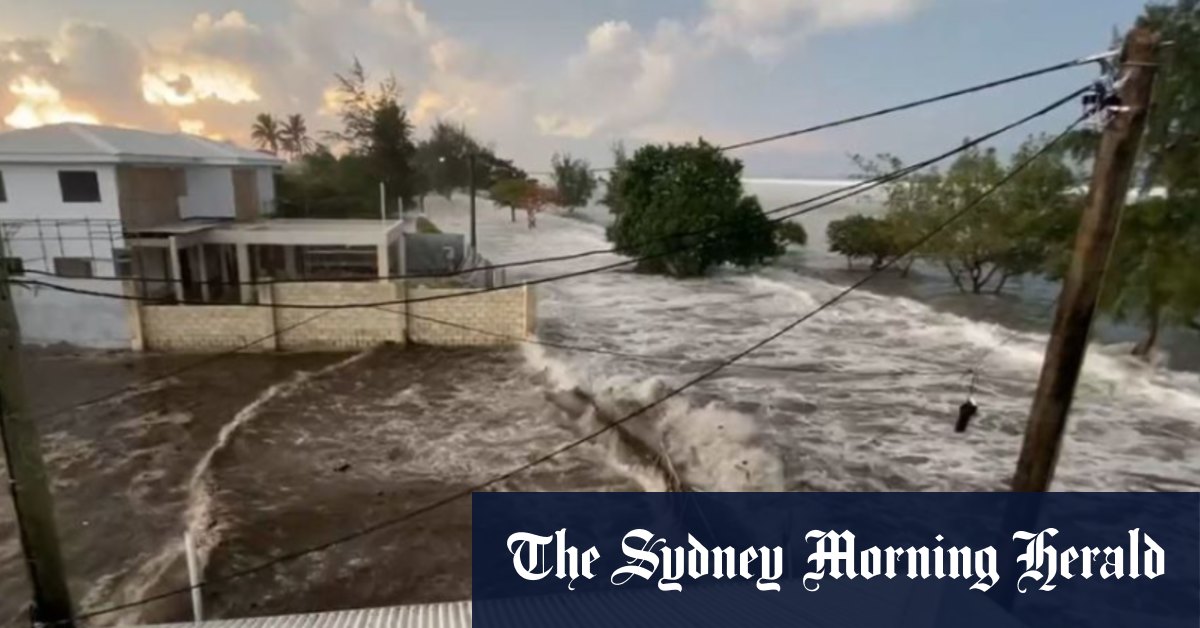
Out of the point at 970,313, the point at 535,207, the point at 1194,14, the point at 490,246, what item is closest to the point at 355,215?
the point at 490,246

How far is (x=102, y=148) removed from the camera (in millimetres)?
14406

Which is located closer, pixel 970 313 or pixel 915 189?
pixel 970 313

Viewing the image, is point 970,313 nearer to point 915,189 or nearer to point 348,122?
point 915,189

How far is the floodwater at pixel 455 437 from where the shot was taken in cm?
732

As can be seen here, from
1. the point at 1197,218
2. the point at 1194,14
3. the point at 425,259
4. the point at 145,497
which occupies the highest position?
the point at 1194,14

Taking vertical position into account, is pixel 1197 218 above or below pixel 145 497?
above

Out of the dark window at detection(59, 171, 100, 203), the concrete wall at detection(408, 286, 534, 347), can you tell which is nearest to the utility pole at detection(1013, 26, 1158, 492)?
the concrete wall at detection(408, 286, 534, 347)

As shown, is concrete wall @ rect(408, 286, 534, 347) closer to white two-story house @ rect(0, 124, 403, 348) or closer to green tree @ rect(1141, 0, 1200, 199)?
white two-story house @ rect(0, 124, 403, 348)

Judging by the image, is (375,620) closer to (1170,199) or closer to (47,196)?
(1170,199)

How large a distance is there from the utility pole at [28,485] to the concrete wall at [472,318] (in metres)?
10.4

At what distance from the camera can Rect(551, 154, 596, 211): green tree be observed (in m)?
48.5

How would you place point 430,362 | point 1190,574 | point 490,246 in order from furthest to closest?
point 490,246
point 430,362
point 1190,574

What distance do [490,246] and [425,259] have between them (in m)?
11.2

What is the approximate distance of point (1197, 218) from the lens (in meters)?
11.4
